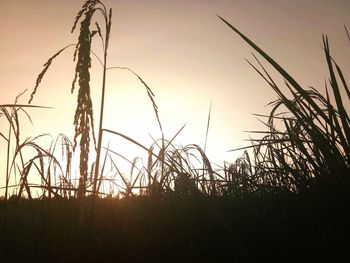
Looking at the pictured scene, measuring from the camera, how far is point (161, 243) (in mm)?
1905

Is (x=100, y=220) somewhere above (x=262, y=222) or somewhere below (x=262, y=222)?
above

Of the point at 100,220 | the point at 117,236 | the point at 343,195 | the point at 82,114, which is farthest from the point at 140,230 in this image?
the point at 343,195

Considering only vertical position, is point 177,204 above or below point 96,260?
above

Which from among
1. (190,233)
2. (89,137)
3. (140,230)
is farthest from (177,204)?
(89,137)

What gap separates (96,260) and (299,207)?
1025 millimetres

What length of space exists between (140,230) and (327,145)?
3.67 feet

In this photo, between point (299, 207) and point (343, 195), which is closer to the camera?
point (343, 195)

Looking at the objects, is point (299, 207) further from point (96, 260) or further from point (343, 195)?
point (96, 260)

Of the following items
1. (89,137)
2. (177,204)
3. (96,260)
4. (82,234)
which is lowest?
(96,260)

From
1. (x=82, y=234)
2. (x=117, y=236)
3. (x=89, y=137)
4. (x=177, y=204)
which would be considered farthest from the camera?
(x=177, y=204)

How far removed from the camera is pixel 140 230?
2193 millimetres

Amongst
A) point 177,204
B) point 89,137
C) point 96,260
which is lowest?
point 96,260

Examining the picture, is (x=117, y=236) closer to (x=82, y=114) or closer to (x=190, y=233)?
(x=190, y=233)

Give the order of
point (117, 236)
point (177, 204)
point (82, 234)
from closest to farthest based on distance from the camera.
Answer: point (82, 234) < point (117, 236) < point (177, 204)
